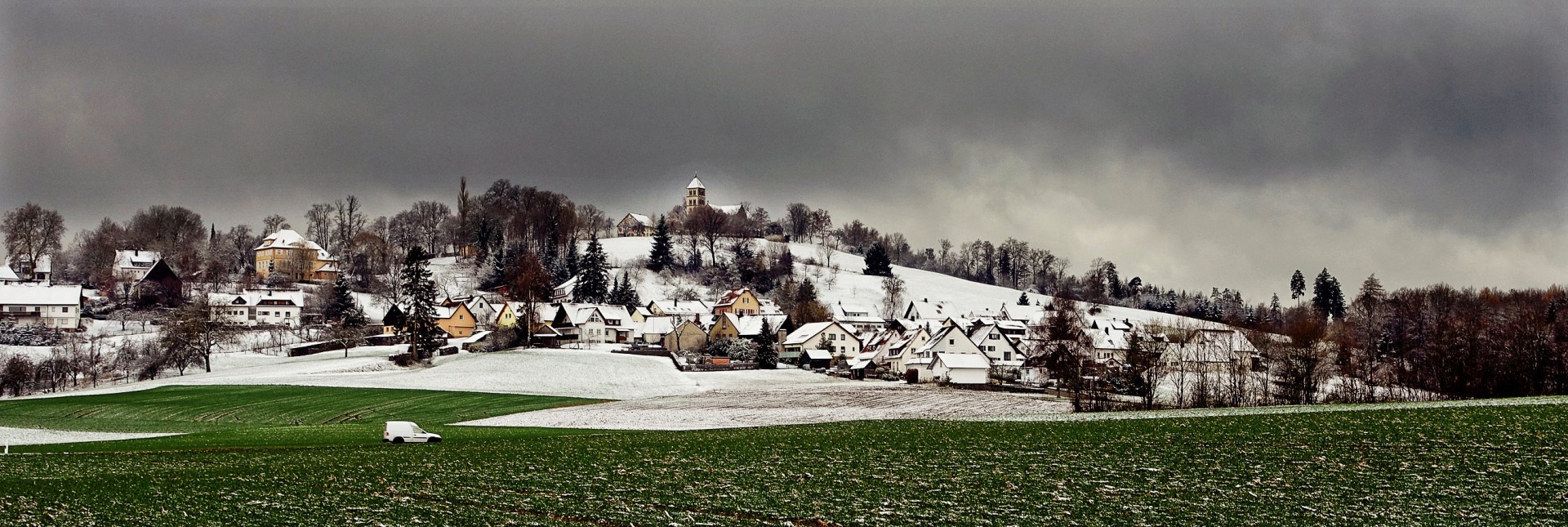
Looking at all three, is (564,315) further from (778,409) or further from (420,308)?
(778,409)

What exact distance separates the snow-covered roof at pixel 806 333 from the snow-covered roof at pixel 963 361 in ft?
93.7

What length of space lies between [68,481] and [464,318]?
370 ft

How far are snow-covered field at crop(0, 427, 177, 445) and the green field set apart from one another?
10.7 metres

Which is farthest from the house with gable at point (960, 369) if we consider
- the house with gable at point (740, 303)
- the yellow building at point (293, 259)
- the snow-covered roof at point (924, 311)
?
the yellow building at point (293, 259)

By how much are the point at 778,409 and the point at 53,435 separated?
3370 centimetres

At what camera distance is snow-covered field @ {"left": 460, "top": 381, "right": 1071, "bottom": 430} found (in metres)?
49.5

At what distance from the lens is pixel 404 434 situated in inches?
1422

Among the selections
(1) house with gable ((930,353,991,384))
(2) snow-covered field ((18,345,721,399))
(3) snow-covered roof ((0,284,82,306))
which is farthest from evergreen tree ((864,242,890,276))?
(3) snow-covered roof ((0,284,82,306))

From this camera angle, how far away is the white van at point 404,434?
3600 cm

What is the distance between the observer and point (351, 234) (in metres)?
188

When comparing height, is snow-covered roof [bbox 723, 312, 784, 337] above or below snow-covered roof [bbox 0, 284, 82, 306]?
below

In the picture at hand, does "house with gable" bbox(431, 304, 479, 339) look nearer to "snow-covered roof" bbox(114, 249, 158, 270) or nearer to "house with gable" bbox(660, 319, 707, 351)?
"house with gable" bbox(660, 319, 707, 351)

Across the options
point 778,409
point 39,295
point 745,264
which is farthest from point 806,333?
point 39,295

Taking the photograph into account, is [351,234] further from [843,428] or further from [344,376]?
[843,428]
